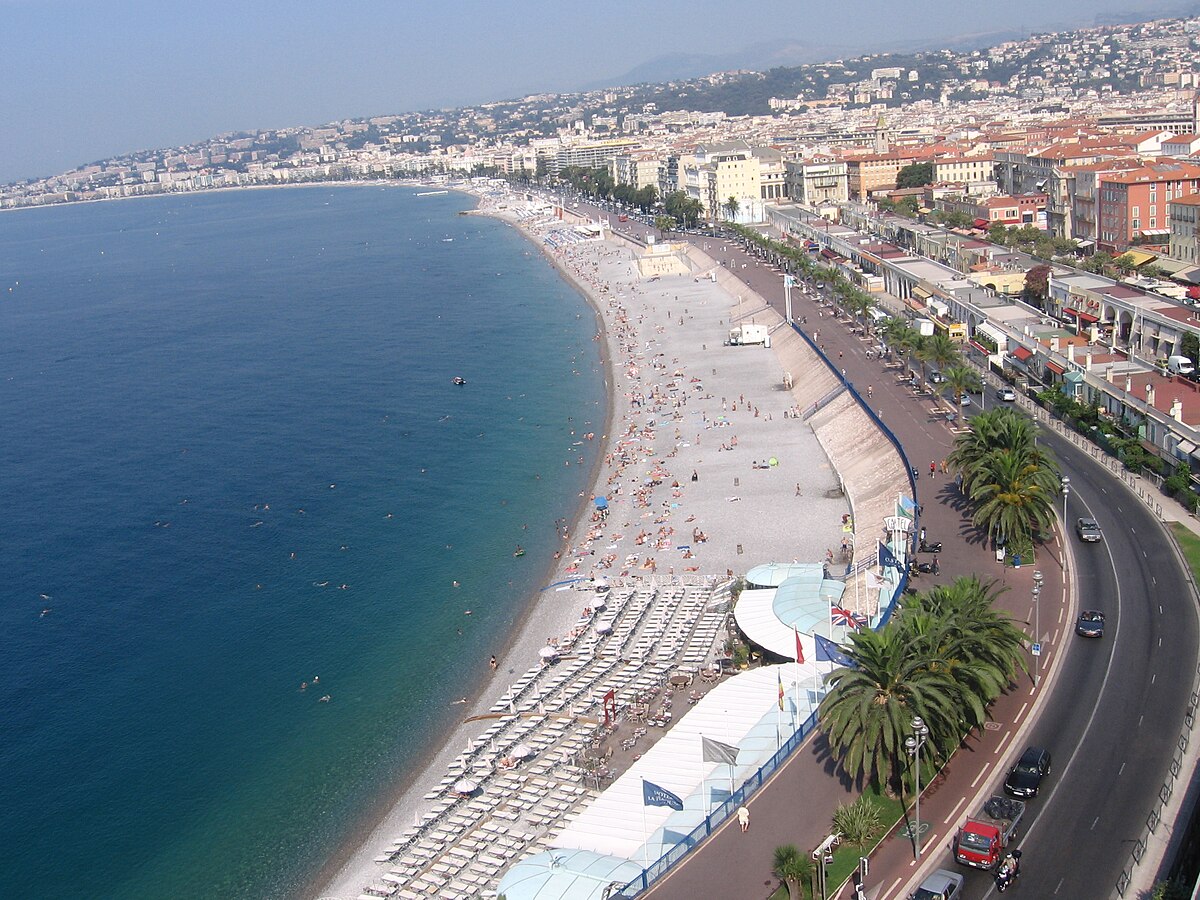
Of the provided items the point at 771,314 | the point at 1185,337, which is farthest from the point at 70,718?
the point at 771,314

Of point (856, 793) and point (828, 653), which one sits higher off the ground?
point (828, 653)

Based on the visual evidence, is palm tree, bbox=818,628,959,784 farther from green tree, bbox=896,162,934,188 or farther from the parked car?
green tree, bbox=896,162,934,188

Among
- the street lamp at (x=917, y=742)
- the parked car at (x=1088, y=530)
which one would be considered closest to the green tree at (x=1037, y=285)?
the parked car at (x=1088, y=530)

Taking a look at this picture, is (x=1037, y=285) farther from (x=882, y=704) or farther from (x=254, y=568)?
(x=882, y=704)

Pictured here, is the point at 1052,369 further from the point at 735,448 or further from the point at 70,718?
the point at 70,718

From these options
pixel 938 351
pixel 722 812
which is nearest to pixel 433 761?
pixel 722 812

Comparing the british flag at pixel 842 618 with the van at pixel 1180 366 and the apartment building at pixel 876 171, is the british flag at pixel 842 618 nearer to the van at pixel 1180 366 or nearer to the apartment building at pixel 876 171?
the van at pixel 1180 366
